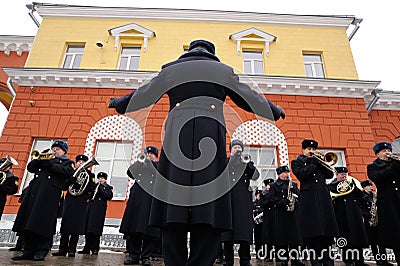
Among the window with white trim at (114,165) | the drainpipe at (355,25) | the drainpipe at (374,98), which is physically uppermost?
the drainpipe at (355,25)

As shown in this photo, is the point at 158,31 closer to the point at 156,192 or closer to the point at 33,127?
the point at 33,127

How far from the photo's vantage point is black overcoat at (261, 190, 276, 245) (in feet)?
22.2

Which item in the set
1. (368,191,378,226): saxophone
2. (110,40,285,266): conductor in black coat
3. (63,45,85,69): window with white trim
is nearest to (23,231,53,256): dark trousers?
(110,40,285,266): conductor in black coat

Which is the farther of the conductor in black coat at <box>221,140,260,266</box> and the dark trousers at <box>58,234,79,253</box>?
the dark trousers at <box>58,234,79,253</box>

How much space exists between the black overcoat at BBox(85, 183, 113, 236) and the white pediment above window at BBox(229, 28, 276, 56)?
985 centimetres

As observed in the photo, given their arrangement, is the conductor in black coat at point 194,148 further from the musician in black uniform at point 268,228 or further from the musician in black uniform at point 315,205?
the musician in black uniform at point 268,228

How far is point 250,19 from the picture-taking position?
51.5 ft

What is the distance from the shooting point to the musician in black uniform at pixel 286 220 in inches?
243

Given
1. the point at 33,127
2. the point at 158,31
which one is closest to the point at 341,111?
the point at 158,31

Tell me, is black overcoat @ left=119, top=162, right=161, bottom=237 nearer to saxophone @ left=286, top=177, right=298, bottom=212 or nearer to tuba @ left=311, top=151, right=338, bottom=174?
saxophone @ left=286, top=177, right=298, bottom=212

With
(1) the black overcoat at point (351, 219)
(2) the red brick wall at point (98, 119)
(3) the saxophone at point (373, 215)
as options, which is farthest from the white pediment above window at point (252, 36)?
(1) the black overcoat at point (351, 219)

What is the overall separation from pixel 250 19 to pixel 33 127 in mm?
11159

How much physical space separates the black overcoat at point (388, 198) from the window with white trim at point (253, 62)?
9.58 meters

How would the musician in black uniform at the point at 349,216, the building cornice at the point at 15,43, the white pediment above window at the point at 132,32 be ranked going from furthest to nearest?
the building cornice at the point at 15,43 < the white pediment above window at the point at 132,32 < the musician in black uniform at the point at 349,216
